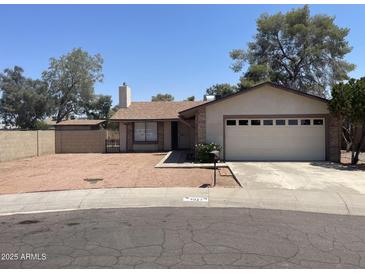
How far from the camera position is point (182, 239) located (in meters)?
6.40

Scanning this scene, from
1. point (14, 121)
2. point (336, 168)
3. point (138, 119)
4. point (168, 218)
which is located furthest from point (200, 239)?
point (14, 121)

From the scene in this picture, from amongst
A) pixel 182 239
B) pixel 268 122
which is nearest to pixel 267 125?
pixel 268 122

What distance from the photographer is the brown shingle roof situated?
28625 mm

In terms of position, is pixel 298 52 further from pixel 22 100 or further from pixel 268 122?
pixel 22 100

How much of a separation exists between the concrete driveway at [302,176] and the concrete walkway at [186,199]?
0.89 meters

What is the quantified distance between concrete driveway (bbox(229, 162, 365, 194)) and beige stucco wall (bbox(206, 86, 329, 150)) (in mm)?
2857

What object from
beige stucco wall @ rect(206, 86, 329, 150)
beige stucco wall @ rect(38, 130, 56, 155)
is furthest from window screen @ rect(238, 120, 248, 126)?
beige stucco wall @ rect(38, 130, 56, 155)

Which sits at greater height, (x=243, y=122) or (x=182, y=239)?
(x=243, y=122)

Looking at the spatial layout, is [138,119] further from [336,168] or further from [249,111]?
[336,168]

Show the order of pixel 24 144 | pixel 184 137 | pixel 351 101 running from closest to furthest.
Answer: pixel 351 101 < pixel 24 144 < pixel 184 137

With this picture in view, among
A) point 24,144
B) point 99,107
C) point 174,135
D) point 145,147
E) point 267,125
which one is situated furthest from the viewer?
point 99,107

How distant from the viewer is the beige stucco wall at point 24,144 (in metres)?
21.5

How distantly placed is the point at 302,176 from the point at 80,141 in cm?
1997

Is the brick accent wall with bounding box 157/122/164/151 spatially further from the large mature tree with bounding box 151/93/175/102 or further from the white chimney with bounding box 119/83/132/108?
the large mature tree with bounding box 151/93/175/102
